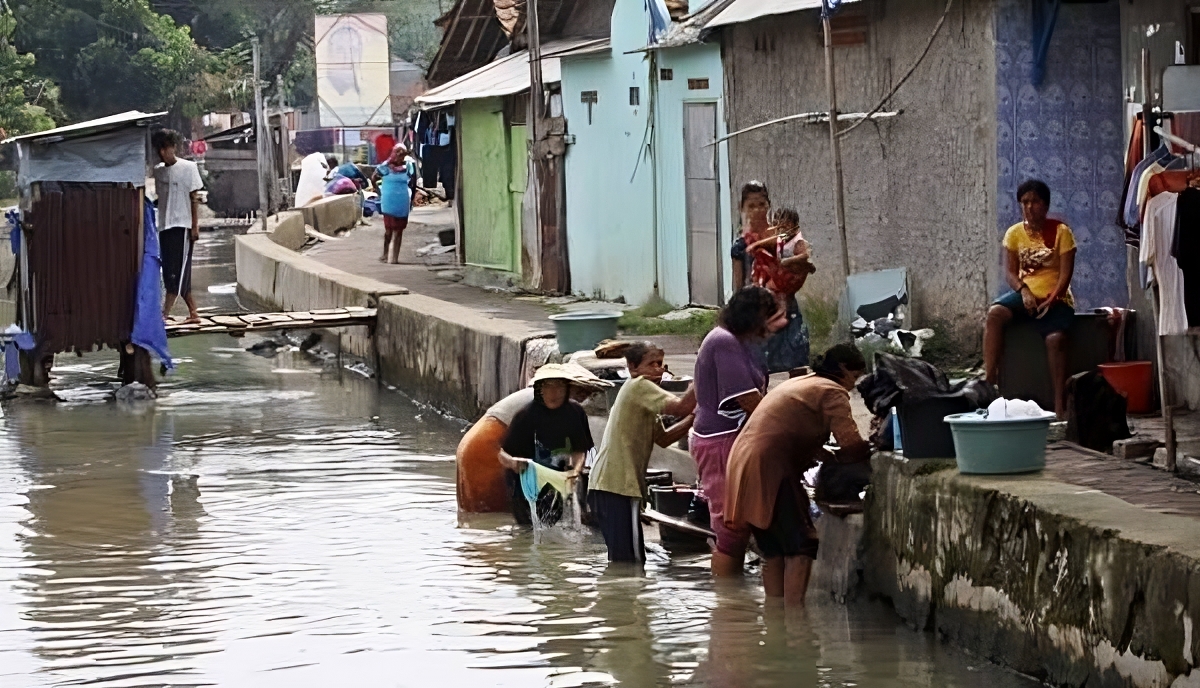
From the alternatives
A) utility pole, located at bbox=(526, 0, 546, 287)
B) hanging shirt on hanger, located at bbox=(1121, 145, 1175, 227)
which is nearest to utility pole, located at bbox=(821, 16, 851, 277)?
hanging shirt on hanger, located at bbox=(1121, 145, 1175, 227)


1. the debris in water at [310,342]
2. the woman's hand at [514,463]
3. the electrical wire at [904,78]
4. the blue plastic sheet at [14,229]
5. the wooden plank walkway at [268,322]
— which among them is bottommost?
the woman's hand at [514,463]

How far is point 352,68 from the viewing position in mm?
51938

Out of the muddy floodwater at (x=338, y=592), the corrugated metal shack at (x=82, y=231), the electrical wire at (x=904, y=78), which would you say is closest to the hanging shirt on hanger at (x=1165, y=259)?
the muddy floodwater at (x=338, y=592)

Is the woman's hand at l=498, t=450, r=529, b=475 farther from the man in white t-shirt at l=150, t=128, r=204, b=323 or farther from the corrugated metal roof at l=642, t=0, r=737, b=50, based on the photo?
the man in white t-shirt at l=150, t=128, r=204, b=323

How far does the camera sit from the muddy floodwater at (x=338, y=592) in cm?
783

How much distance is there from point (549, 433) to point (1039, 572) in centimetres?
401

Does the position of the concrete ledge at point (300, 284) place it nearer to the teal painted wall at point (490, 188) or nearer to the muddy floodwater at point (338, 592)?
the teal painted wall at point (490, 188)

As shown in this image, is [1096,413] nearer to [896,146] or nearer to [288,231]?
[896,146]

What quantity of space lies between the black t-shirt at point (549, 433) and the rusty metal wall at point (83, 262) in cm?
642

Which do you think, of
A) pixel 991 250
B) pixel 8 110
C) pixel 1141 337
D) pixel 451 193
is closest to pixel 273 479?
pixel 991 250

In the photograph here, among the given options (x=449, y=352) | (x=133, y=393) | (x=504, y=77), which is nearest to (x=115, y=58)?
(x=504, y=77)

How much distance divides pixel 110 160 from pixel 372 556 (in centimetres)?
656

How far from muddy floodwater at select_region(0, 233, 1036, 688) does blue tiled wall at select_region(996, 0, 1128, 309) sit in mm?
3394

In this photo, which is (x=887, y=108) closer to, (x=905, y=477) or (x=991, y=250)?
(x=991, y=250)
